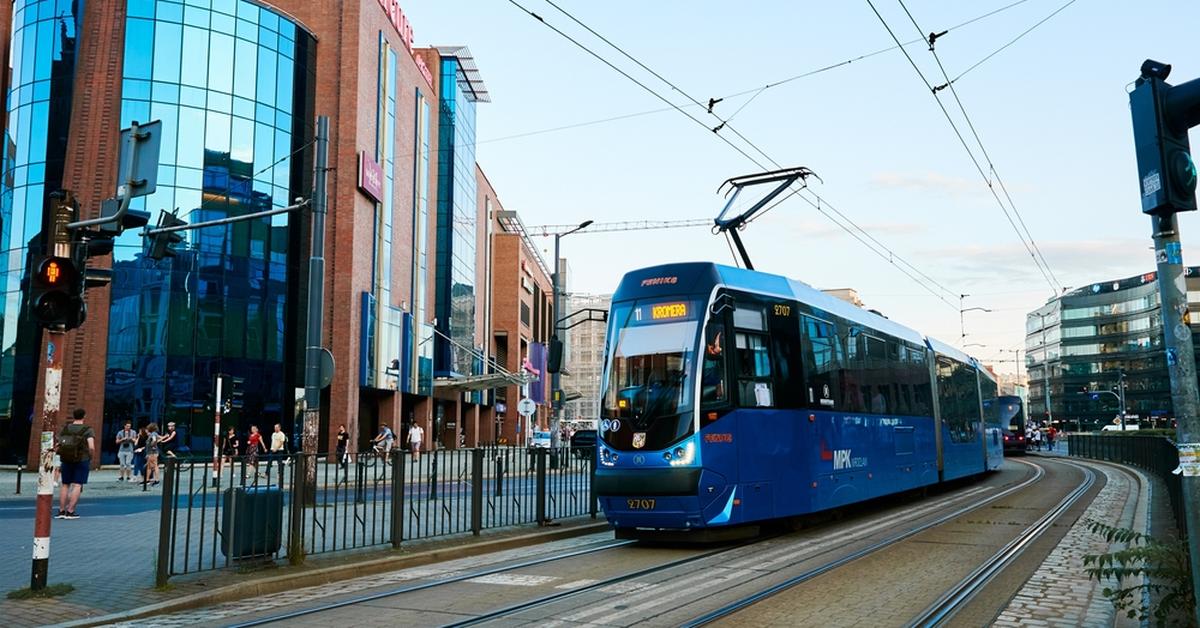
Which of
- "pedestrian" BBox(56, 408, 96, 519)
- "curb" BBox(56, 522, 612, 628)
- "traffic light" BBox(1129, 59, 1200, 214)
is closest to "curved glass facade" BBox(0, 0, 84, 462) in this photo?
"pedestrian" BBox(56, 408, 96, 519)

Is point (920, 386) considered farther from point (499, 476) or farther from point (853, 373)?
point (499, 476)

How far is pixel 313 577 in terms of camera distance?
956 centimetres

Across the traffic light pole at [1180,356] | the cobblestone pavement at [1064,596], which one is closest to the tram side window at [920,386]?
the cobblestone pavement at [1064,596]

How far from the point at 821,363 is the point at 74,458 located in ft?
36.2

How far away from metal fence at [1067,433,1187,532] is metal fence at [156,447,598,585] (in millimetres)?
8398

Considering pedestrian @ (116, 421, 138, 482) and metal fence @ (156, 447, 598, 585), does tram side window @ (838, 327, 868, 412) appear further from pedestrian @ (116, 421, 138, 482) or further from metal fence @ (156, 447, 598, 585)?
pedestrian @ (116, 421, 138, 482)

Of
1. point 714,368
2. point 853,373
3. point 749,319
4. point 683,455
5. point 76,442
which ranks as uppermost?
point 749,319

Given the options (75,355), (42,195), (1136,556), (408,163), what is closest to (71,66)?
(42,195)

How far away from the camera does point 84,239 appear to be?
910 cm

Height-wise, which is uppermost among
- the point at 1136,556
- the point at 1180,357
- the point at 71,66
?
the point at 71,66

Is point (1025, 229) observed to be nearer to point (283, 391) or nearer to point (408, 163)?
point (283, 391)

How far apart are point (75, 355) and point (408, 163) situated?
69.1 ft

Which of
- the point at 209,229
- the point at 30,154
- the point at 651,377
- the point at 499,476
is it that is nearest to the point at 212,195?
the point at 209,229

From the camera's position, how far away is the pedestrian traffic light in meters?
8.56
